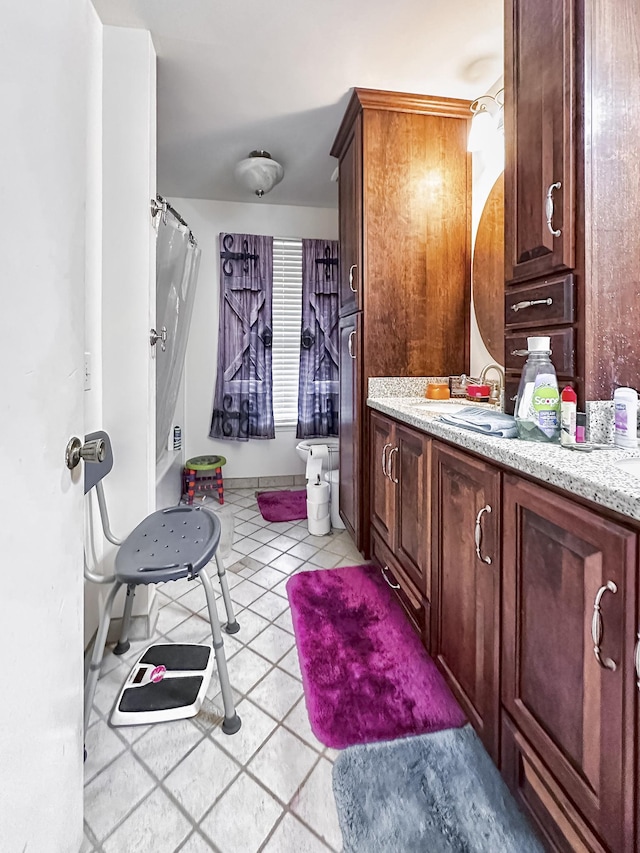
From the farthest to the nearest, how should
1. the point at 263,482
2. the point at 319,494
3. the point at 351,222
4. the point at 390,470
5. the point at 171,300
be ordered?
the point at 263,482 < the point at 319,494 < the point at 171,300 < the point at 351,222 < the point at 390,470

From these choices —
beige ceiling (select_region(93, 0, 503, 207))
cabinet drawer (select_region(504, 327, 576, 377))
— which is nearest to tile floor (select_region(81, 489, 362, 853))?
cabinet drawer (select_region(504, 327, 576, 377))

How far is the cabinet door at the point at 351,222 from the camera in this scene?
201cm

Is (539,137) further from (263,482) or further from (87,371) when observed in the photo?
(263,482)

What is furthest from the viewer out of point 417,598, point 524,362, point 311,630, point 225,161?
point 225,161

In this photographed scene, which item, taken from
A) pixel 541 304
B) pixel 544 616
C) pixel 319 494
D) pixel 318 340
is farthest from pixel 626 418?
pixel 318 340

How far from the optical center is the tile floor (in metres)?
0.91

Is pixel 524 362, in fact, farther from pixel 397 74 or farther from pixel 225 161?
pixel 225 161

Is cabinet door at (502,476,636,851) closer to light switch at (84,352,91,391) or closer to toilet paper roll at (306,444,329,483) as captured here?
light switch at (84,352,91,391)

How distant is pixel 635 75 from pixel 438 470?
3.62 feet

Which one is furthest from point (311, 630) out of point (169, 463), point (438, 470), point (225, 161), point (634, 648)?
point (225, 161)

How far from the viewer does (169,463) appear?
2.68 meters

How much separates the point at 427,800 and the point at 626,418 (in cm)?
101

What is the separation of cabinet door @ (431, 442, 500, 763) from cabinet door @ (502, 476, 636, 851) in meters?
0.05

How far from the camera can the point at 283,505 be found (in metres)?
3.07
